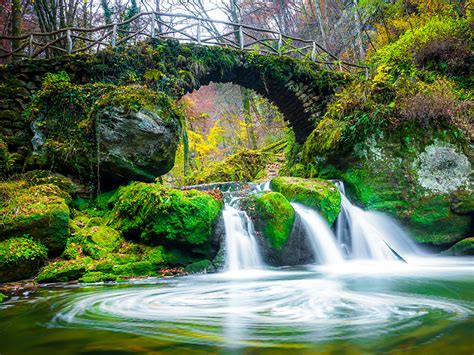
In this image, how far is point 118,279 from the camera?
4730 millimetres

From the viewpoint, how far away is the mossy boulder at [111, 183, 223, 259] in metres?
5.38

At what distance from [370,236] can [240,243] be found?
10.3 feet

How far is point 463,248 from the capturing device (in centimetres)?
662

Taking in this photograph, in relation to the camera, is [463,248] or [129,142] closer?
[463,248]

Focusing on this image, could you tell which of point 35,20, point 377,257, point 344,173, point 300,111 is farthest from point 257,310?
point 35,20

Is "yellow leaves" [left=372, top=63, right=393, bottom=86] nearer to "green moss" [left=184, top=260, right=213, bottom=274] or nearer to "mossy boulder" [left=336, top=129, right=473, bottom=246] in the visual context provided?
"mossy boulder" [left=336, top=129, right=473, bottom=246]

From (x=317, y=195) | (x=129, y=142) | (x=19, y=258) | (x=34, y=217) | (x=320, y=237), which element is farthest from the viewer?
(x=129, y=142)

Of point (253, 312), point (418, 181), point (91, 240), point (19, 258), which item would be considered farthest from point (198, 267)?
point (418, 181)

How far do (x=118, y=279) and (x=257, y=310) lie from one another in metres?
2.76

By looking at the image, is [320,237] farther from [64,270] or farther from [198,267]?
[64,270]

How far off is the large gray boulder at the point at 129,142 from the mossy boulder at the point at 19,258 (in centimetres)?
289

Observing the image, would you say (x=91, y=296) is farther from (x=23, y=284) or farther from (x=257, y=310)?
(x=257, y=310)

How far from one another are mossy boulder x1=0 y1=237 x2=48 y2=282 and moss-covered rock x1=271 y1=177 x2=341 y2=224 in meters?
5.13

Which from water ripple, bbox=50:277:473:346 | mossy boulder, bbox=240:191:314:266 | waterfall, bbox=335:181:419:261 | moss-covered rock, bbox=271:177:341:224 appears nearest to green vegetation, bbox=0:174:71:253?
water ripple, bbox=50:277:473:346
